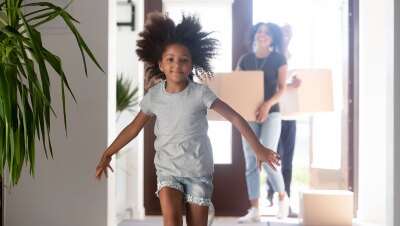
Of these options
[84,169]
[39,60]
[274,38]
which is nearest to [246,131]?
[39,60]

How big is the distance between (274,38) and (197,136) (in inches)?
84.8

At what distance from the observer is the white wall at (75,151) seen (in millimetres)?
3293

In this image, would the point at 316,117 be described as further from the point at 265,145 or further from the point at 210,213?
the point at 210,213

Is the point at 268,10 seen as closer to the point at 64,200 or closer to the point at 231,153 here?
the point at 231,153

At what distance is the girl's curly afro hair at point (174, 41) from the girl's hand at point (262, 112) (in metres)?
1.58

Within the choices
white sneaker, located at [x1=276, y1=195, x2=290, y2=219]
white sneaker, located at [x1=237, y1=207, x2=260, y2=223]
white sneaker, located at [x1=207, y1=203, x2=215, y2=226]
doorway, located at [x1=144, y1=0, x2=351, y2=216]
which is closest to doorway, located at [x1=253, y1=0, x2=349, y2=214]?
doorway, located at [x1=144, y1=0, x2=351, y2=216]

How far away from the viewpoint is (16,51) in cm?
233

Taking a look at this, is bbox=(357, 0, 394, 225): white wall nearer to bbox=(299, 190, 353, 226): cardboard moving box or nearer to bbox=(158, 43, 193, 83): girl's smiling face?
bbox=(299, 190, 353, 226): cardboard moving box

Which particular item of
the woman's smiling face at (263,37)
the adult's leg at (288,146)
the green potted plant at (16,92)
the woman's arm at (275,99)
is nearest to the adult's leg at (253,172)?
the woman's arm at (275,99)

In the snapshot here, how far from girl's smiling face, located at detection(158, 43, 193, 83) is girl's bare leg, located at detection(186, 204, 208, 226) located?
515mm

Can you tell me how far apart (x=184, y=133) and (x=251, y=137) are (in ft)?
0.88

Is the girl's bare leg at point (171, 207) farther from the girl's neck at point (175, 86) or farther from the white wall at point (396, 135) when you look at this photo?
the white wall at point (396, 135)

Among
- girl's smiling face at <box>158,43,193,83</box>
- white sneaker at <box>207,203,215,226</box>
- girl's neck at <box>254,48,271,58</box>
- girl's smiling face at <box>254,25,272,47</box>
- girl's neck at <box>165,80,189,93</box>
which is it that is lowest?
white sneaker at <box>207,203,215,226</box>

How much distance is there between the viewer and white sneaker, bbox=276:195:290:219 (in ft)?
14.9
